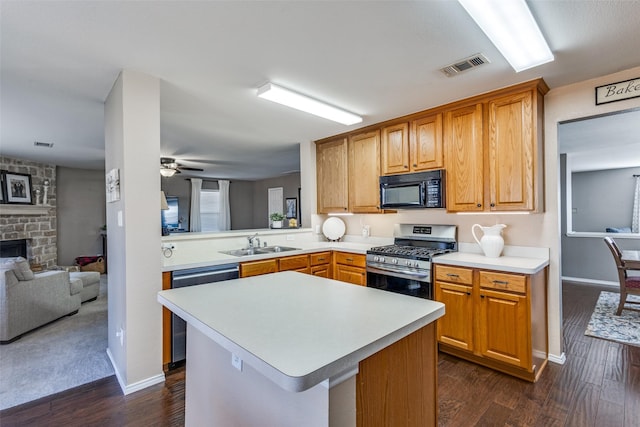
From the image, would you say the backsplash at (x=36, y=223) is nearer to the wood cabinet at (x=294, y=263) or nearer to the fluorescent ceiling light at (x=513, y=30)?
the wood cabinet at (x=294, y=263)

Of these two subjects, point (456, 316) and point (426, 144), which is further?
point (426, 144)

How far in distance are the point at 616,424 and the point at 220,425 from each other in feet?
7.77

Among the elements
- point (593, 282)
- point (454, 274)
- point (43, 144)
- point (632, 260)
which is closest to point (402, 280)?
point (454, 274)

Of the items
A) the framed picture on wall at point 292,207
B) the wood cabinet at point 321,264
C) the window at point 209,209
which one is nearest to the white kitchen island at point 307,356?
the wood cabinet at point 321,264

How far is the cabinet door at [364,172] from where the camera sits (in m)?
3.72

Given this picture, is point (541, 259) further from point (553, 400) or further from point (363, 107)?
point (363, 107)

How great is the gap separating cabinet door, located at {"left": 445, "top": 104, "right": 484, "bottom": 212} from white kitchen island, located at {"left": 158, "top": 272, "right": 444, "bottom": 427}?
6.12 ft

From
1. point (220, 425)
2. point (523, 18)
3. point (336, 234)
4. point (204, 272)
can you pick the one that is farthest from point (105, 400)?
point (523, 18)

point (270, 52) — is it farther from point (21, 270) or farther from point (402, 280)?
point (21, 270)

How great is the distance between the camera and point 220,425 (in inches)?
53.3

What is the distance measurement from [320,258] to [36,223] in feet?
19.4

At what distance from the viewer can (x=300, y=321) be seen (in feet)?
3.69

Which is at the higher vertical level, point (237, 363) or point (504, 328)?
point (237, 363)

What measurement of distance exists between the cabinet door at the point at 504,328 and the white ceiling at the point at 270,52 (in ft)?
5.84
